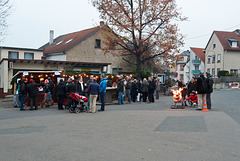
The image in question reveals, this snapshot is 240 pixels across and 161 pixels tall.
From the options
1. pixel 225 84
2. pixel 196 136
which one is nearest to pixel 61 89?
pixel 196 136

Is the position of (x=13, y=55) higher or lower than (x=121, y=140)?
higher

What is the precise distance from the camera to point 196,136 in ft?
25.1

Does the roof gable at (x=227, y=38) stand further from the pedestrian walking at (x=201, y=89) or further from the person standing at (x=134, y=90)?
the pedestrian walking at (x=201, y=89)

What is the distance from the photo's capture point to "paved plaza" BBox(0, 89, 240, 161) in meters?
5.81

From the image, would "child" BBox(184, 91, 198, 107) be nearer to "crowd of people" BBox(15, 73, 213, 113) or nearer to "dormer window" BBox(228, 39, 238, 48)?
"crowd of people" BBox(15, 73, 213, 113)

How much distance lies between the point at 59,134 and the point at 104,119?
9.96ft

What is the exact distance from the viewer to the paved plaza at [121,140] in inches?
229

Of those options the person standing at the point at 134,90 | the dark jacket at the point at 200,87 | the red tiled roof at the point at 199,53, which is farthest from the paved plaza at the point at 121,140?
the red tiled roof at the point at 199,53

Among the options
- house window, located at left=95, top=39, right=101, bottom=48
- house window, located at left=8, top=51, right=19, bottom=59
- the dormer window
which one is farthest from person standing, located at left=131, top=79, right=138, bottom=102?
the dormer window

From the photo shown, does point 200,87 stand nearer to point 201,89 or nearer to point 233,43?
point 201,89

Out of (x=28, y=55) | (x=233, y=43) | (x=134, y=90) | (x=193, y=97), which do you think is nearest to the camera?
(x=193, y=97)

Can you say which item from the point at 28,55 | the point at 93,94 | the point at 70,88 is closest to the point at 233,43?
the point at 28,55

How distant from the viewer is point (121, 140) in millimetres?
7195

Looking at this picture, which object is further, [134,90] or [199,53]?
[199,53]
